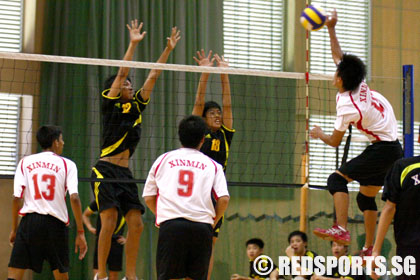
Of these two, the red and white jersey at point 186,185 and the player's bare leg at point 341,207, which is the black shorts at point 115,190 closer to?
the red and white jersey at point 186,185

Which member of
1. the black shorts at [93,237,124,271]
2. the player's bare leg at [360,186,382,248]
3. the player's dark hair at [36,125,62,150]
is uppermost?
the player's dark hair at [36,125,62,150]

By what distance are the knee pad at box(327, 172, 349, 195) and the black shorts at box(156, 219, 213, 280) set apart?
1554 millimetres

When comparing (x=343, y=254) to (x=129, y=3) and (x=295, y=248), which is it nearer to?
(x=295, y=248)

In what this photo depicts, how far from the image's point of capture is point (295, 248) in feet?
25.6

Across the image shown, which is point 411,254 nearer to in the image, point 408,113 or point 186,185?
point 186,185

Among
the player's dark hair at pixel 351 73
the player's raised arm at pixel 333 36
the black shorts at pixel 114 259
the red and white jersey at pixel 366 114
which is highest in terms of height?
the player's raised arm at pixel 333 36

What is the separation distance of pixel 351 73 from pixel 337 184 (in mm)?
962

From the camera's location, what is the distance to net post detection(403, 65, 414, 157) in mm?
6871

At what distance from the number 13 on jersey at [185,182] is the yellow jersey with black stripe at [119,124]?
1.77 m

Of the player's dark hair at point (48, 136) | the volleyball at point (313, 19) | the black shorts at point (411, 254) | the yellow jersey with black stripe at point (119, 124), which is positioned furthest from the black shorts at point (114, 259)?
the black shorts at point (411, 254)

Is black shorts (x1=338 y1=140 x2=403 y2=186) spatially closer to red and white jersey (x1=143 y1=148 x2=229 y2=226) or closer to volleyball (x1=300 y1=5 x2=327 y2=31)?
volleyball (x1=300 y1=5 x2=327 y2=31)

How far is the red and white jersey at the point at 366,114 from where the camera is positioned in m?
6.05

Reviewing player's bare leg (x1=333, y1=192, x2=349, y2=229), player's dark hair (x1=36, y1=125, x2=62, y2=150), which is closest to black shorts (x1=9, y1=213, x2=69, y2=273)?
player's dark hair (x1=36, y1=125, x2=62, y2=150)

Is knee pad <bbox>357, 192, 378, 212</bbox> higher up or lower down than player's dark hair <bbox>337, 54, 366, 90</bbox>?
lower down
